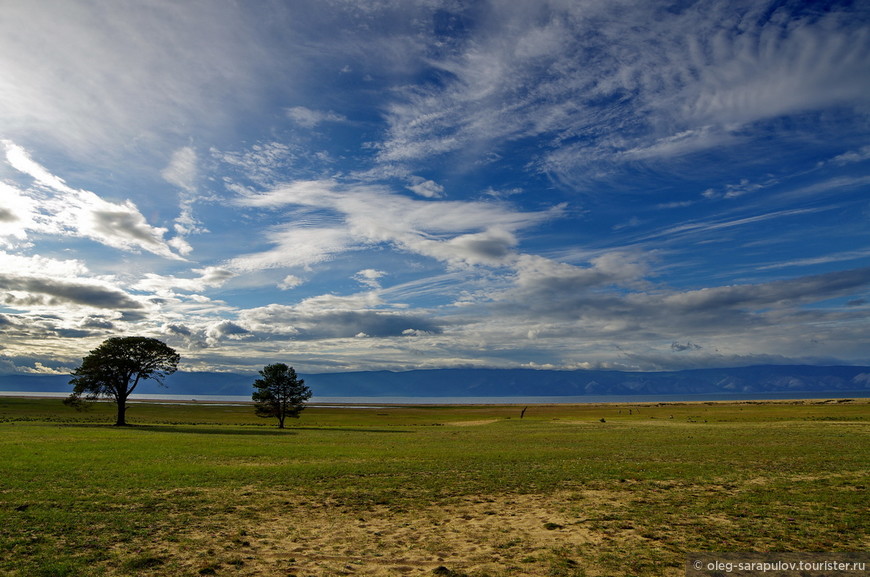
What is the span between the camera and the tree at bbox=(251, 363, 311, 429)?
2997 inches

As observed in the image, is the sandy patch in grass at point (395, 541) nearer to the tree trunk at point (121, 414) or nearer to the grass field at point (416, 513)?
the grass field at point (416, 513)

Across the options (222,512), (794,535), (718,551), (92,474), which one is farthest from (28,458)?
(794,535)

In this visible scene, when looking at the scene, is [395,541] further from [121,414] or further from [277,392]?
[121,414]

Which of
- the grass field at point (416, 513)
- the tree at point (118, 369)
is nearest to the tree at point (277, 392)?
the tree at point (118, 369)

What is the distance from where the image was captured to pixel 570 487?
69.2 ft

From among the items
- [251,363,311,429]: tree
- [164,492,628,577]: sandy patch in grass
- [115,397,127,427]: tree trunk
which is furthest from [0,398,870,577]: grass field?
[251,363,311,429]: tree

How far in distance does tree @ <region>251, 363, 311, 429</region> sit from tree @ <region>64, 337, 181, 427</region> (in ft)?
47.3

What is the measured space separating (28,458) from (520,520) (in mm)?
29544

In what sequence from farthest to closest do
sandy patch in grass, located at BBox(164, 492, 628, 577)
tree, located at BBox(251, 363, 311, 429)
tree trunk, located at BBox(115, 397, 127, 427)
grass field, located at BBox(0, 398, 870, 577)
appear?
tree, located at BBox(251, 363, 311, 429) < tree trunk, located at BBox(115, 397, 127, 427) < grass field, located at BBox(0, 398, 870, 577) < sandy patch in grass, located at BBox(164, 492, 628, 577)

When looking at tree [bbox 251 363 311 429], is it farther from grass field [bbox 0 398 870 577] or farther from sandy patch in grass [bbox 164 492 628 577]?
sandy patch in grass [bbox 164 492 628 577]

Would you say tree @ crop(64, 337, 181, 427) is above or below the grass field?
above

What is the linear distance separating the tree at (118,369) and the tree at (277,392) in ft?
47.3

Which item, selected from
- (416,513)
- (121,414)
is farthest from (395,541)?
(121,414)

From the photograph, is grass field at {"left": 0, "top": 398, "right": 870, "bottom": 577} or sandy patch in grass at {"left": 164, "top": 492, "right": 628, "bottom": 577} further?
grass field at {"left": 0, "top": 398, "right": 870, "bottom": 577}
